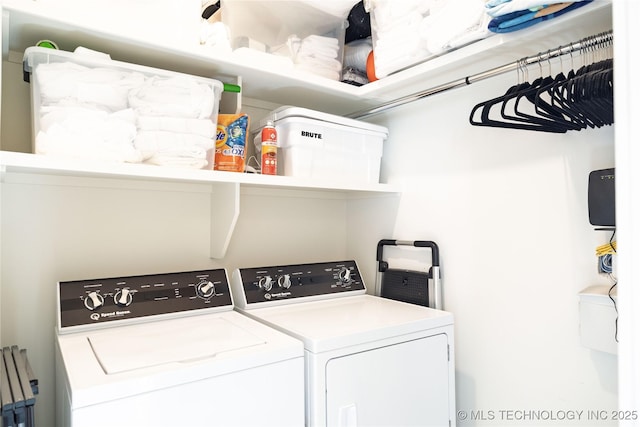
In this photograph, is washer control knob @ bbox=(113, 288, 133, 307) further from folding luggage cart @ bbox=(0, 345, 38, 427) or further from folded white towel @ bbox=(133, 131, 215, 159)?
folded white towel @ bbox=(133, 131, 215, 159)

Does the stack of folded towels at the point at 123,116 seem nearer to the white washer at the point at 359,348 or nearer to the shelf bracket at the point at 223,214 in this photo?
the shelf bracket at the point at 223,214

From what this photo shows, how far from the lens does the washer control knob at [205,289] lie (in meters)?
1.55

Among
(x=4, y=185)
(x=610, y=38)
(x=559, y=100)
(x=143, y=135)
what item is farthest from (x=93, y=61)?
(x=610, y=38)

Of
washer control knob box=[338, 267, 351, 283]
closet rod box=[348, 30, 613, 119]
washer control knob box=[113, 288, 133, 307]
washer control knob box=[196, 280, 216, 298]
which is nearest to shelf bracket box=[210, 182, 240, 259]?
washer control knob box=[196, 280, 216, 298]

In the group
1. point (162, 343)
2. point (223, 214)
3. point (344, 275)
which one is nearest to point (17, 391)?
point (162, 343)

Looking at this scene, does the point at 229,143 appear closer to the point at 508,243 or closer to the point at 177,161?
the point at 177,161

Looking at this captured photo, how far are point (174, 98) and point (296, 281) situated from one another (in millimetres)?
873

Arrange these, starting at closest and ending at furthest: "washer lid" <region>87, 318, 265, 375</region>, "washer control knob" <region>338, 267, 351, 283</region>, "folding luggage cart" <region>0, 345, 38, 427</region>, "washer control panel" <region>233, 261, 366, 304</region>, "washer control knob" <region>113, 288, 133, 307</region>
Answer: "folding luggage cart" <region>0, 345, 38, 427</region> < "washer lid" <region>87, 318, 265, 375</region> < "washer control knob" <region>113, 288, 133, 307</region> < "washer control panel" <region>233, 261, 366, 304</region> < "washer control knob" <region>338, 267, 351, 283</region>

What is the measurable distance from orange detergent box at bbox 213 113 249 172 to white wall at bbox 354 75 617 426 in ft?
2.66

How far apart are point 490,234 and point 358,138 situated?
692 mm

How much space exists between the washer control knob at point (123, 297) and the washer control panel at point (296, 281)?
40 cm

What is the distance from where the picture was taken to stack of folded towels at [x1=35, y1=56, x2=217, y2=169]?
1170 millimetres

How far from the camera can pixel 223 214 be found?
1.69m

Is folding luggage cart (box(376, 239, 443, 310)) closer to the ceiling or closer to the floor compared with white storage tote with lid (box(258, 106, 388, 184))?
closer to the floor
